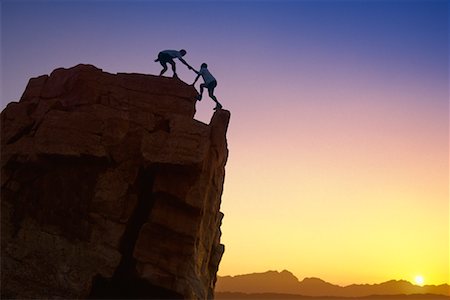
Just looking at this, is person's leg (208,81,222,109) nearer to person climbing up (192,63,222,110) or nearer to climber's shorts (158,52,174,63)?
person climbing up (192,63,222,110)

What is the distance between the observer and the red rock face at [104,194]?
20875 millimetres

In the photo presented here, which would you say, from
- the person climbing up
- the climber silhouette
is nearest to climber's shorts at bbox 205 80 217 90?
the person climbing up

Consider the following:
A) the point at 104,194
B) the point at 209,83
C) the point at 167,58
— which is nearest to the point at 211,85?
the point at 209,83

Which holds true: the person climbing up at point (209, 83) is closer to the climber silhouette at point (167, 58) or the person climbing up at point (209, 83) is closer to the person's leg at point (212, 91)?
Answer: the person's leg at point (212, 91)

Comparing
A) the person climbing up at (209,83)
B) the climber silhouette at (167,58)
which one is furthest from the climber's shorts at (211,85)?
the climber silhouette at (167,58)

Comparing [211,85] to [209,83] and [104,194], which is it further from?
[104,194]

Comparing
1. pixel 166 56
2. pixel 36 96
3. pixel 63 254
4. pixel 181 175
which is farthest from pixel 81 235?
pixel 166 56

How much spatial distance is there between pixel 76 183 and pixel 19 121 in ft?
16.5

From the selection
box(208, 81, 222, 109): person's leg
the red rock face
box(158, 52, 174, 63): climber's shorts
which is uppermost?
box(158, 52, 174, 63): climber's shorts

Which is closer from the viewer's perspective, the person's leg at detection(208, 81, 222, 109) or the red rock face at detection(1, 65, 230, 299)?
the red rock face at detection(1, 65, 230, 299)

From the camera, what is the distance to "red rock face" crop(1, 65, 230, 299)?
20.9 meters

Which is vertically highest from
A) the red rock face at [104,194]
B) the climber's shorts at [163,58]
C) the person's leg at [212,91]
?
the climber's shorts at [163,58]

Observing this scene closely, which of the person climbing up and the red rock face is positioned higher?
the person climbing up

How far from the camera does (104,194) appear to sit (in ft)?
72.2
